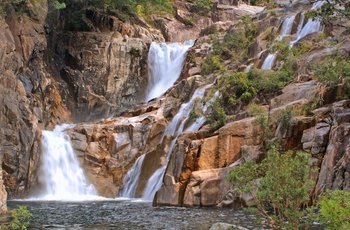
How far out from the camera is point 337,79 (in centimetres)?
2006

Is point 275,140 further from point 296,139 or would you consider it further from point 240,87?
point 240,87

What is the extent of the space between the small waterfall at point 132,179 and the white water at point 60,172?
1.97 m

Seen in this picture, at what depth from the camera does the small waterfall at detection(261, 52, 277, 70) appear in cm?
3000

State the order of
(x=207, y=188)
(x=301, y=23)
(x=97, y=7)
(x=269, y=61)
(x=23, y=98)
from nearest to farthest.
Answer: (x=207, y=188)
(x=269, y=61)
(x=23, y=98)
(x=301, y=23)
(x=97, y=7)

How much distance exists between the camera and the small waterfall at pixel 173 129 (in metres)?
26.1

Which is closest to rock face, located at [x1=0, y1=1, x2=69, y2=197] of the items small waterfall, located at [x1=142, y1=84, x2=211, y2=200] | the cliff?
the cliff

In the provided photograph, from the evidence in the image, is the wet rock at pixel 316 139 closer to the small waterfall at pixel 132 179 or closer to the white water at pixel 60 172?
the small waterfall at pixel 132 179

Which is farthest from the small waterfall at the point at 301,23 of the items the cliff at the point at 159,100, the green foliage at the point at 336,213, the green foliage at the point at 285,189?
the green foliage at the point at 336,213

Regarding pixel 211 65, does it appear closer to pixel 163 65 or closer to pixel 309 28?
pixel 309 28

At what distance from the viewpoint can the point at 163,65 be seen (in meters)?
43.8

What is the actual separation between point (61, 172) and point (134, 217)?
1430 cm

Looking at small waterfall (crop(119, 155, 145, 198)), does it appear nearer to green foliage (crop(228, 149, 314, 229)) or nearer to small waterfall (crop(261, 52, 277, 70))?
small waterfall (crop(261, 52, 277, 70))

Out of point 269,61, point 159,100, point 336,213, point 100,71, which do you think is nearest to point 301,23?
point 269,61

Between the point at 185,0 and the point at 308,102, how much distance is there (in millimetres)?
42479
